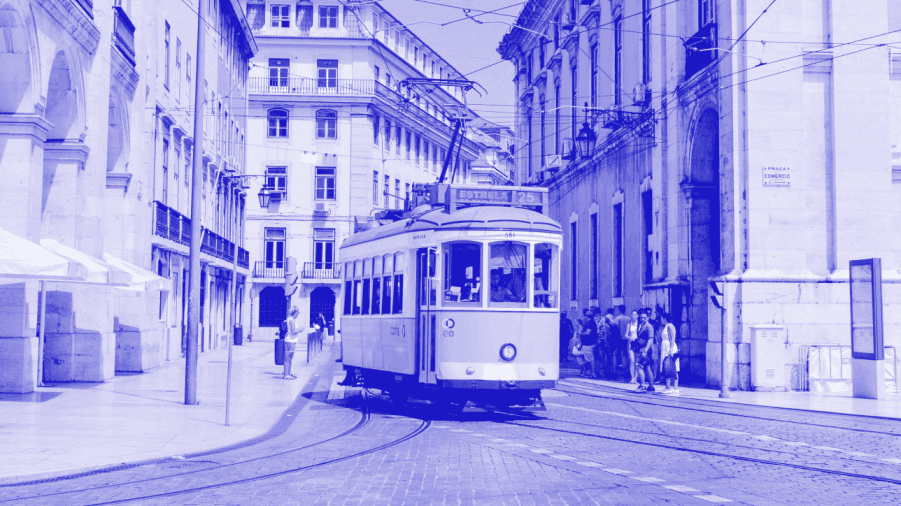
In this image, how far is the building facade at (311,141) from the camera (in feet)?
199

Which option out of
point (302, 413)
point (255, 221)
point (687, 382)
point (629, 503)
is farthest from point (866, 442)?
point (255, 221)

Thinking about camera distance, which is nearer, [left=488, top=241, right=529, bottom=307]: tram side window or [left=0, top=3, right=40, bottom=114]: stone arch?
[left=488, top=241, right=529, bottom=307]: tram side window

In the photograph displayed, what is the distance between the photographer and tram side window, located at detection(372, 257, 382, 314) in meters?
17.7

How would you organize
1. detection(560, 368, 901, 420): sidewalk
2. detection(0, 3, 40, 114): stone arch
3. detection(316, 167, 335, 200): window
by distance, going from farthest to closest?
detection(316, 167, 335, 200): window, detection(0, 3, 40, 114): stone arch, detection(560, 368, 901, 420): sidewalk

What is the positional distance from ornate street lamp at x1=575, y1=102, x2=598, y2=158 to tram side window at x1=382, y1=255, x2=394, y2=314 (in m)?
19.4

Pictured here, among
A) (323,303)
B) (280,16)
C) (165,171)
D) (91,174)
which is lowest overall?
(323,303)

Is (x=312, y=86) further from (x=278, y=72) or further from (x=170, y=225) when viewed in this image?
(x=170, y=225)

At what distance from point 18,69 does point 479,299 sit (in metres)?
9.47

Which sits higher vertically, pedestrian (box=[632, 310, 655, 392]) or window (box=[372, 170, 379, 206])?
window (box=[372, 170, 379, 206])

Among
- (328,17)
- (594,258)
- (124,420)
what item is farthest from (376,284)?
(328,17)

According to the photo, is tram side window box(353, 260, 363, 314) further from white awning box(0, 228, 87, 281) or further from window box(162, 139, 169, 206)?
window box(162, 139, 169, 206)

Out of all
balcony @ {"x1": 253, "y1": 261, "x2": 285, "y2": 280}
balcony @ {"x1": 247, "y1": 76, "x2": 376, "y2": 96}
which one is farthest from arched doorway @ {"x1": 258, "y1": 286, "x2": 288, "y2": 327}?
balcony @ {"x1": 247, "y1": 76, "x2": 376, "y2": 96}

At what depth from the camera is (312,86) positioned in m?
61.9

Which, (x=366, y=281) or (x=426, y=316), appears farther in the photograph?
(x=366, y=281)
